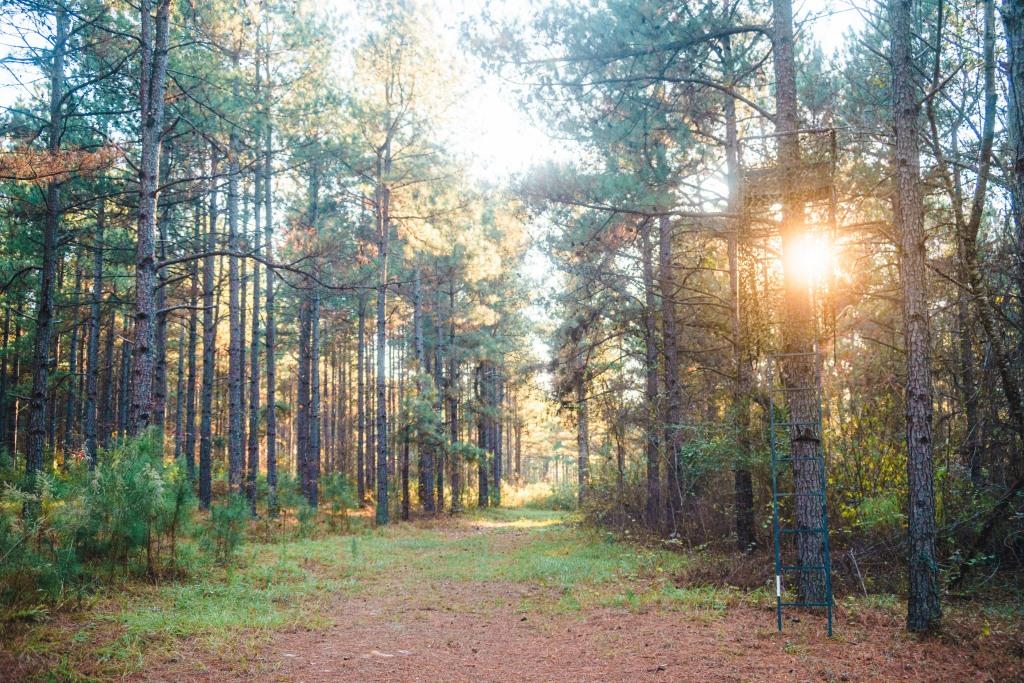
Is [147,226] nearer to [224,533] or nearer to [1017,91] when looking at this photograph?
[224,533]

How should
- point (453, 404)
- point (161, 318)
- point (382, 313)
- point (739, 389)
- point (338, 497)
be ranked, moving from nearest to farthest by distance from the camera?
point (739, 389) < point (161, 318) < point (338, 497) < point (382, 313) < point (453, 404)

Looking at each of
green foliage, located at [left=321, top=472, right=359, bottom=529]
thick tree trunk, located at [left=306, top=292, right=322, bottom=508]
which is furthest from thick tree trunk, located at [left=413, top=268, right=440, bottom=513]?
green foliage, located at [left=321, top=472, right=359, bottom=529]

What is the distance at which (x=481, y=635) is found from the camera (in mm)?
6531

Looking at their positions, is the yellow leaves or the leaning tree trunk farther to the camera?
the yellow leaves

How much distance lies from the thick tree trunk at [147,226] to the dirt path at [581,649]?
159 inches

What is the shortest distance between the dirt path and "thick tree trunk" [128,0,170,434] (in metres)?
4.05

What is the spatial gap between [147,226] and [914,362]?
9.68m

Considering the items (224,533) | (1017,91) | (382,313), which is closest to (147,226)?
(224,533)

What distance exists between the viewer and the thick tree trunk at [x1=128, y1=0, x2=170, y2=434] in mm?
8750

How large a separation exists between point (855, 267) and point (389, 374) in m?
26.4

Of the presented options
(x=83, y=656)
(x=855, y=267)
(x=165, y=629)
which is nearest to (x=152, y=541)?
(x=165, y=629)

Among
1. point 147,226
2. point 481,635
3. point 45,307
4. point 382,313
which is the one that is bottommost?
point 481,635

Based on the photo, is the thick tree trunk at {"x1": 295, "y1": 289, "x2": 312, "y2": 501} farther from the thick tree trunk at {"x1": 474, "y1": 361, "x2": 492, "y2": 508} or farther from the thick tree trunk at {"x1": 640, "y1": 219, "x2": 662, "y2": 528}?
the thick tree trunk at {"x1": 640, "y1": 219, "x2": 662, "y2": 528}

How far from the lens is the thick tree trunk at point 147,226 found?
8750mm
